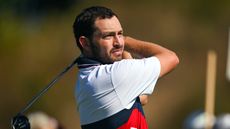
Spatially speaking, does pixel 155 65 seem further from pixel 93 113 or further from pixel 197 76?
pixel 197 76

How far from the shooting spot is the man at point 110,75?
28.3 ft

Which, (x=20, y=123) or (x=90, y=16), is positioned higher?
(x=90, y=16)

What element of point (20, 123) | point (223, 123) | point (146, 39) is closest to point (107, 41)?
point (20, 123)

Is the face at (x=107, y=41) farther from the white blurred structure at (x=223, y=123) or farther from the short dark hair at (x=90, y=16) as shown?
the white blurred structure at (x=223, y=123)

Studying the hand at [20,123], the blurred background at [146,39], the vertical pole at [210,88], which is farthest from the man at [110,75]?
the blurred background at [146,39]

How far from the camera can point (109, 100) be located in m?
8.65

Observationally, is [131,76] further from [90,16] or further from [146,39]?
[146,39]

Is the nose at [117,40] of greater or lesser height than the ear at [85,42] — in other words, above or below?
above

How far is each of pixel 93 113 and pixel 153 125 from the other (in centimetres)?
1806

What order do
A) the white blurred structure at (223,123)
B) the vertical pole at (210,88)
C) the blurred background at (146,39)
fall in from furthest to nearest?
the blurred background at (146,39) < the white blurred structure at (223,123) < the vertical pole at (210,88)

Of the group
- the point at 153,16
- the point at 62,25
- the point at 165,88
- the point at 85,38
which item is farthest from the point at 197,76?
the point at 85,38

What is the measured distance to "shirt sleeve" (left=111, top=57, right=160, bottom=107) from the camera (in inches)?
340

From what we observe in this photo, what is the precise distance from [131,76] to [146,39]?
19.8m

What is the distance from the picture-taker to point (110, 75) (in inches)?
340
